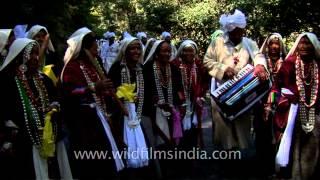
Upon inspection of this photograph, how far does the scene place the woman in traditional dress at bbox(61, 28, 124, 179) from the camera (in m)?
6.29

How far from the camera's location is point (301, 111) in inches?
268

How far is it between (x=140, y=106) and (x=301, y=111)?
204cm

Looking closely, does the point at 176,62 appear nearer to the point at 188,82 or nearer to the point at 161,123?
the point at 188,82

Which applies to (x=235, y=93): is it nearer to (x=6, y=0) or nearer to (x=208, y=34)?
(x=6, y=0)

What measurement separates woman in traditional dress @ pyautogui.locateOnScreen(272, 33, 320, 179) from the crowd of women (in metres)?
0.01

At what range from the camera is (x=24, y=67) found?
5.86 meters

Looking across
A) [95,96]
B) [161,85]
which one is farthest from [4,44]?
[161,85]

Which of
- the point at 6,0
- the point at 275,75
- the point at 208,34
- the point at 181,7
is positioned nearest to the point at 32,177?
the point at 275,75

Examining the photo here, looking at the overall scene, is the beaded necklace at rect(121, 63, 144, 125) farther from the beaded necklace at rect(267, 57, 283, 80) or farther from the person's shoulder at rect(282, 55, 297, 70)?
the beaded necklace at rect(267, 57, 283, 80)

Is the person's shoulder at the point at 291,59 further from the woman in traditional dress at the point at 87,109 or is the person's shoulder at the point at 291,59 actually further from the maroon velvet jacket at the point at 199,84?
the woman in traditional dress at the point at 87,109

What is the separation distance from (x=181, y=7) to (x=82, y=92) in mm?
19277

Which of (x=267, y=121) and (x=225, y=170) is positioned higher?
(x=267, y=121)

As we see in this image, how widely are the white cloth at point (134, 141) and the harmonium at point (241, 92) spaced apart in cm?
125

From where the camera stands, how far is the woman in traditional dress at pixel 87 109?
6.29 metres
